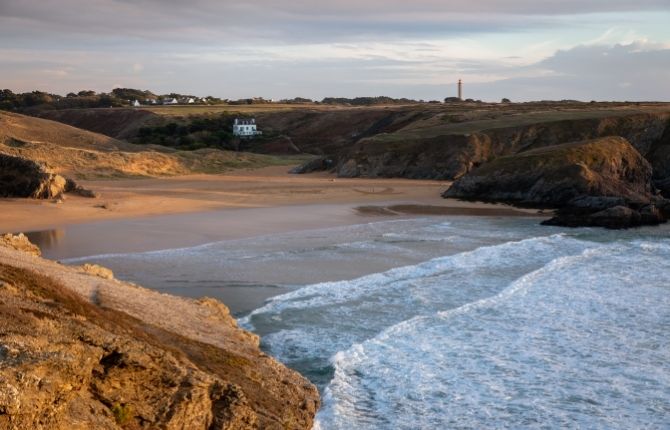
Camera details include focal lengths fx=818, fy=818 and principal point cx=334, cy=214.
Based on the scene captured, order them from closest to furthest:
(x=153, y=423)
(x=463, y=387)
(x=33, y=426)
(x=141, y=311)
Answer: (x=33, y=426)
(x=153, y=423)
(x=141, y=311)
(x=463, y=387)

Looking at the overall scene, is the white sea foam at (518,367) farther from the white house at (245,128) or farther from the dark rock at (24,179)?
the white house at (245,128)

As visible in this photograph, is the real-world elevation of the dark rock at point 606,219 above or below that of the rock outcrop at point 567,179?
below

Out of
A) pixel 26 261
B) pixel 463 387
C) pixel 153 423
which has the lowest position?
pixel 463 387

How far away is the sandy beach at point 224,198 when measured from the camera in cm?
2414

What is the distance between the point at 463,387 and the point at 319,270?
24.0ft

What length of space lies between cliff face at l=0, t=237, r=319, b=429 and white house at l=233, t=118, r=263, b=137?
5851 cm

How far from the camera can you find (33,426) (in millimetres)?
5102

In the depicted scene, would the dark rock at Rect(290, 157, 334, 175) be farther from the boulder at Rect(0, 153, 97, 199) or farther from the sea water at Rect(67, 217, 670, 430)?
the sea water at Rect(67, 217, 670, 430)

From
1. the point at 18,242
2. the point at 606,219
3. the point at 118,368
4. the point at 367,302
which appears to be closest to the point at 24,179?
the point at 18,242

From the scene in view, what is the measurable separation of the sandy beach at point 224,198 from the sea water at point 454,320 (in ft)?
20.6

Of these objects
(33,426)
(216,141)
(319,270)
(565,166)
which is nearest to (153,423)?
(33,426)

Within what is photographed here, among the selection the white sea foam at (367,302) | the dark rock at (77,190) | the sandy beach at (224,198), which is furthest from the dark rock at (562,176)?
the dark rock at (77,190)

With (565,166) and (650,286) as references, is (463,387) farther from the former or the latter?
(565,166)

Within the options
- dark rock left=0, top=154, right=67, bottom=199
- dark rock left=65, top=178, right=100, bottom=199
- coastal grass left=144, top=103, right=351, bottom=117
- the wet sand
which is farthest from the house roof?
dark rock left=0, top=154, right=67, bottom=199
